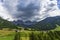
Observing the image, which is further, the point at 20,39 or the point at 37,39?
the point at 37,39

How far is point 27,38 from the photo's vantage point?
196m

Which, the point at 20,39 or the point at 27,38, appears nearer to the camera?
the point at 20,39

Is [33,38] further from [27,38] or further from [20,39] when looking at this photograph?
[20,39]

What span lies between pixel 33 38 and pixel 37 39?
480cm

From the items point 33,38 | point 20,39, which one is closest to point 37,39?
point 33,38

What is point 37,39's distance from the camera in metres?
196

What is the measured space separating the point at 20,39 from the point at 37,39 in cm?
2303

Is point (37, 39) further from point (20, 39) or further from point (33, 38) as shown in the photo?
point (20, 39)

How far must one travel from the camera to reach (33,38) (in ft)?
647

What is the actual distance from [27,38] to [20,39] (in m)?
14.7

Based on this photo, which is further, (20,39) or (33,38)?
(33,38)

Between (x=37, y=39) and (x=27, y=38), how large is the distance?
11593 mm
